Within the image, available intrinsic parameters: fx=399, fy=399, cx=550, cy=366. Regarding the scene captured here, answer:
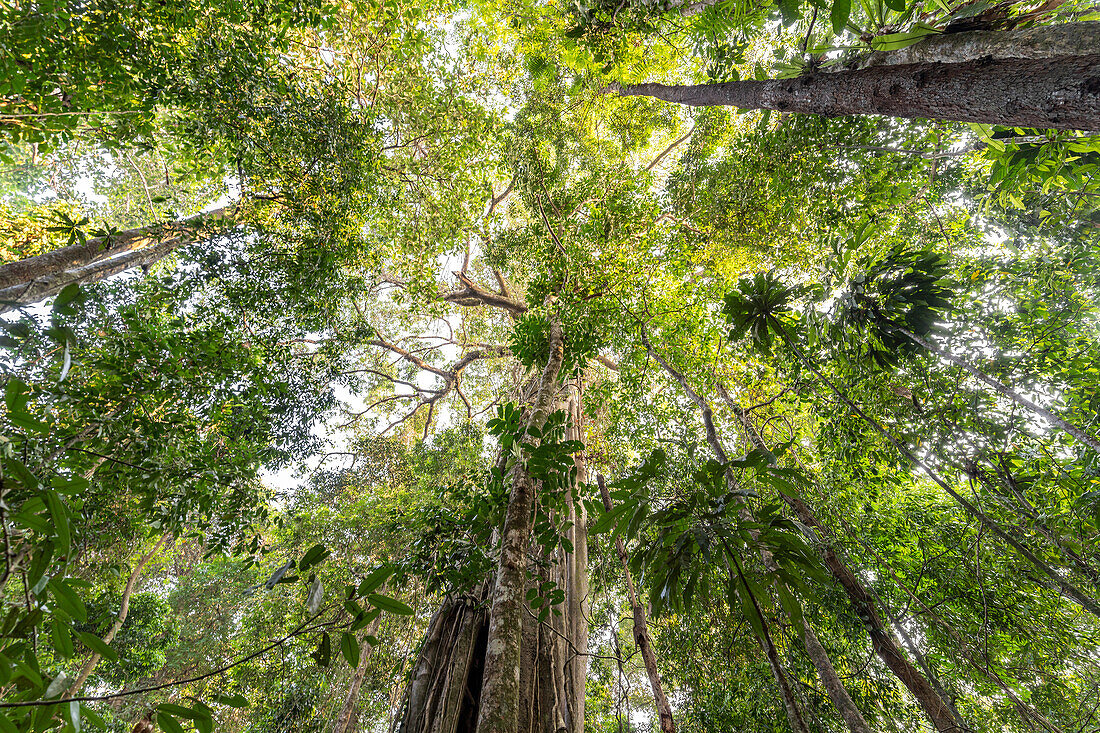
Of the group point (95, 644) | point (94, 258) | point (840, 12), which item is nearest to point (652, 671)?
point (95, 644)

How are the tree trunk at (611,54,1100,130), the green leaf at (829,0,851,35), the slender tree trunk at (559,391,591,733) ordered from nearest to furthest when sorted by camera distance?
the tree trunk at (611,54,1100,130)
the green leaf at (829,0,851,35)
the slender tree trunk at (559,391,591,733)

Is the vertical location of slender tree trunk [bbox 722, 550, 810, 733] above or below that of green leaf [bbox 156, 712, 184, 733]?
above

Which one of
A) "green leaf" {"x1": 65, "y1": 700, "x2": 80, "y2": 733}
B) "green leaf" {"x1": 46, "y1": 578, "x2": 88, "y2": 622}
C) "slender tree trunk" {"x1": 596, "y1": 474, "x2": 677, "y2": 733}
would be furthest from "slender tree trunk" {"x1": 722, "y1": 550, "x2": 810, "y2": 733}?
"green leaf" {"x1": 46, "y1": 578, "x2": 88, "y2": 622}

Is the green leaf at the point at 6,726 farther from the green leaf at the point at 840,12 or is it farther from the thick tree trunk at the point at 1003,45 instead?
the thick tree trunk at the point at 1003,45

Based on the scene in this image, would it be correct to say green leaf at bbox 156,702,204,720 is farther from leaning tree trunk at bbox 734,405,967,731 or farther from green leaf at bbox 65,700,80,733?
leaning tree trunk at bbox 734,405,967,731

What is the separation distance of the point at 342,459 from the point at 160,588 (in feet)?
20.0

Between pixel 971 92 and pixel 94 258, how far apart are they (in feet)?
25.1

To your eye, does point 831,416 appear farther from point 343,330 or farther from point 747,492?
point 343,330

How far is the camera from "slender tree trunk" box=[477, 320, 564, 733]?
1622mm

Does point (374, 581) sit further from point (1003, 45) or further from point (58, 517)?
point (1003, 45)

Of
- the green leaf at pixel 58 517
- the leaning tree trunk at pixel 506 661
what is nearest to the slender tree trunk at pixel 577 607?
the leaning tree trunk at pixel 506 661

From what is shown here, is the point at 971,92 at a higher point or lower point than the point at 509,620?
higher

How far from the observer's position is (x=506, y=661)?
180 centimetres

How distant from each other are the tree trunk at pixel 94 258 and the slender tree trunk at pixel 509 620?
313cm
